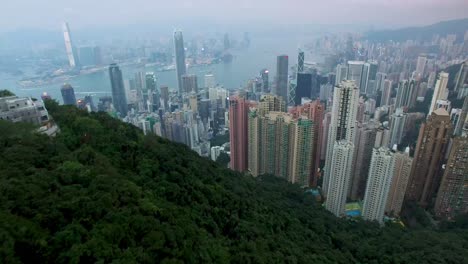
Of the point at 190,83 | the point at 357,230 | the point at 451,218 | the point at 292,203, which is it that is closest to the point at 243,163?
the point at 292,203

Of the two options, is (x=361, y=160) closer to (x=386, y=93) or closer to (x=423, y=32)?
(x=386, y=93)

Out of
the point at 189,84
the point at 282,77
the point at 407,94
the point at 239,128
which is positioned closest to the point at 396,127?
the point at 407,94

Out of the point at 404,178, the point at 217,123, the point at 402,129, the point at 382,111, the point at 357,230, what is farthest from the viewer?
the point at 217,123

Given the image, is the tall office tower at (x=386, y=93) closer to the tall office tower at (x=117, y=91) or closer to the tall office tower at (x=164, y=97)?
the tall office tower at (x=164, y=97)

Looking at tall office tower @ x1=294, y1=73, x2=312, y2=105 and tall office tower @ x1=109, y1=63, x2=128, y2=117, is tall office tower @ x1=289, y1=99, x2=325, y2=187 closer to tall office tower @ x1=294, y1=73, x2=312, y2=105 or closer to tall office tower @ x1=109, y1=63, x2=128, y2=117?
tall office tower @ x1=294, y1=73, x2=312, y2=105

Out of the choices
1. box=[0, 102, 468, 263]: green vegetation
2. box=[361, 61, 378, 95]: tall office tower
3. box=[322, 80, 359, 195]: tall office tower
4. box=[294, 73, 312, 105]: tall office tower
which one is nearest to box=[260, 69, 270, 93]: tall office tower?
box=[294, 73, 312, 105]: tall office tower

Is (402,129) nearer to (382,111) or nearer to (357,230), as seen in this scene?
(382,111)

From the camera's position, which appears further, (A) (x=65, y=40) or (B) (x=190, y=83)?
(A) (x=65, y=40)
